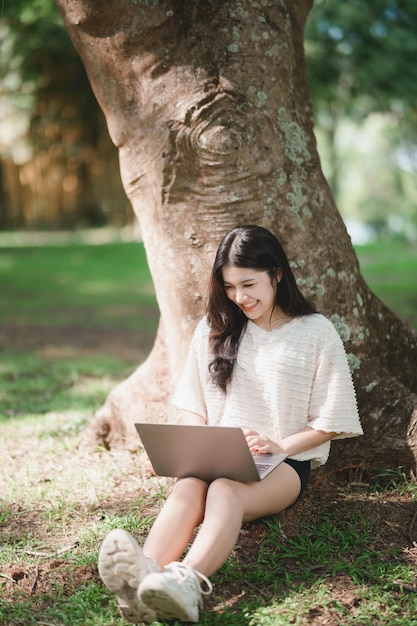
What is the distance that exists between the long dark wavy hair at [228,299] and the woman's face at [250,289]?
0.02 m

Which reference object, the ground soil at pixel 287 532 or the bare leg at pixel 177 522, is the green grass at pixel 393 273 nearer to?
the ground soil at pixel 287 532

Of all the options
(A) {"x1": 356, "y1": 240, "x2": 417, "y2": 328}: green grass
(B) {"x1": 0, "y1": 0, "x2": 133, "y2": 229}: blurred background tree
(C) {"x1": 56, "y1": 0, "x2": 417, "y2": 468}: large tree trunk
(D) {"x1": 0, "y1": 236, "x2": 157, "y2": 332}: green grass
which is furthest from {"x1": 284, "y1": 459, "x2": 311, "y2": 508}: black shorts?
(B) {"x1": 0, "y1": 0, "x2": 133, "y2": 229}: blurred background tree

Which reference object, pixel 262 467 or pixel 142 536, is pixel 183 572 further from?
pixel 142 536

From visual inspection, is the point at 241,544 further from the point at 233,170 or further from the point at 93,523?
the point at 233,170

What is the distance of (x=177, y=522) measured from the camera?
282 cm

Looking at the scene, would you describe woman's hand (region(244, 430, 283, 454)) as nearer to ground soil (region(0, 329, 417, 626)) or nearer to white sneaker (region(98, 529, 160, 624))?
ground soil (region(0, 329, 417, 626))

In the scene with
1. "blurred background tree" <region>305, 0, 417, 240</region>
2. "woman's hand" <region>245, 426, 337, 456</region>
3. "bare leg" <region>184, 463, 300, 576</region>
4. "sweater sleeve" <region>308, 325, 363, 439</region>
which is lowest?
"bare leg" <region>184, 463, 300, 576</region>

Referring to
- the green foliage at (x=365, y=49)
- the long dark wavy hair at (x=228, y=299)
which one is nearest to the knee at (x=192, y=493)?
the long dark wavy hair at (x=228, y=299)

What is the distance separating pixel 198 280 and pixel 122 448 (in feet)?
4.03

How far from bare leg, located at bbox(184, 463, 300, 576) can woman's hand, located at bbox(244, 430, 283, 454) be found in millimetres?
79

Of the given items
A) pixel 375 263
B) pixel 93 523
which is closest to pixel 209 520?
pixel 93 523

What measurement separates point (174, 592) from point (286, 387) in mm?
1087

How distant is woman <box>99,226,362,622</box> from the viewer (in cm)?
285

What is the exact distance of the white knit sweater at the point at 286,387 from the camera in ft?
10.5
